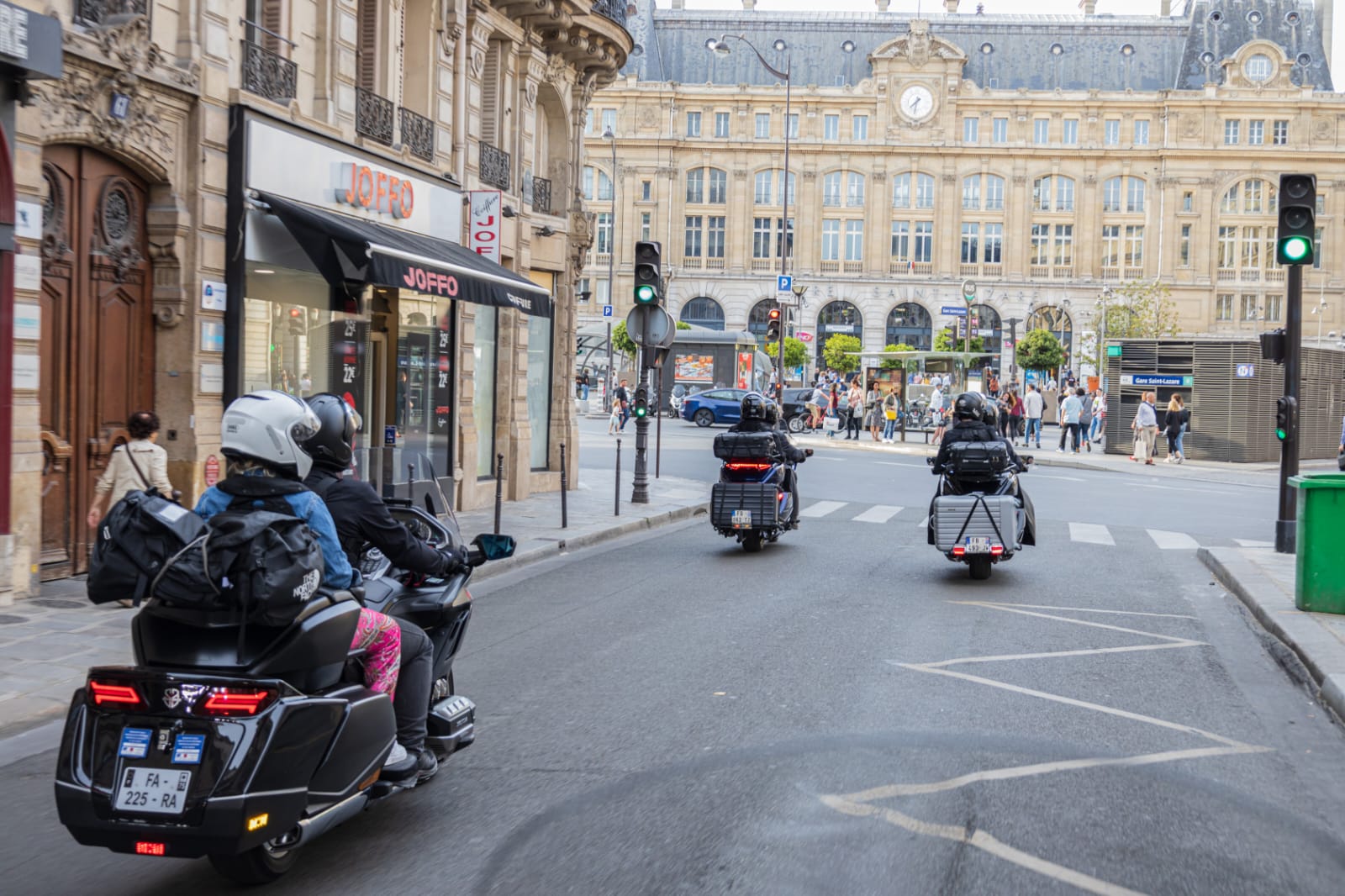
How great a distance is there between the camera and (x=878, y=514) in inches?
736

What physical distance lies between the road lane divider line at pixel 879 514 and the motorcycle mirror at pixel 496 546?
1294cm

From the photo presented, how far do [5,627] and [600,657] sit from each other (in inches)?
150

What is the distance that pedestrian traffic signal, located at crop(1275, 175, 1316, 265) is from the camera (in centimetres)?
1327

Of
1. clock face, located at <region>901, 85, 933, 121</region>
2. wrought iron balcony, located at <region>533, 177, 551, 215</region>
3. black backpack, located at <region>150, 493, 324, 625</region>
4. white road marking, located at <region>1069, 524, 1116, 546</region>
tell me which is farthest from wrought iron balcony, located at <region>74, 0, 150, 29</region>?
clock face, located at <region>901, 85, 933, 121</region>

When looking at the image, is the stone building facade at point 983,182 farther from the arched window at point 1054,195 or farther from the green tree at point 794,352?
the green tree at point 794,352

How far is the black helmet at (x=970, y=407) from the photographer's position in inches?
482

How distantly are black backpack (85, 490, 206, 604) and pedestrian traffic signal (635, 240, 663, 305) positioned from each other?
1345cm

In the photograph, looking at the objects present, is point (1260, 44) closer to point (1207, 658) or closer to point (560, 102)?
point (560, 102)

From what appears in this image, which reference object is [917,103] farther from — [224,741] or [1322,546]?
[224,741]

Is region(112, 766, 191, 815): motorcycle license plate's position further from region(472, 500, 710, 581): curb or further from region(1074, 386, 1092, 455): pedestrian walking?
region(1074, 386, 1092, 455): pedestrian walking

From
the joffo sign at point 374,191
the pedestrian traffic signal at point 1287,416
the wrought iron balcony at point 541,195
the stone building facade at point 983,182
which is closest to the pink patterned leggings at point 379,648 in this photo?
the joffo sign at point 374,191

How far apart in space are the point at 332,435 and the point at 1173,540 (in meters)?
13.8

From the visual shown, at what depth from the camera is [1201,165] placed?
77625mm

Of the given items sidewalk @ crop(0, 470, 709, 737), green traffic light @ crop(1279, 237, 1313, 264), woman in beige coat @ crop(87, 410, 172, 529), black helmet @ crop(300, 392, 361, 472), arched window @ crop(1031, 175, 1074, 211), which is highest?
arched window @ crop(1031, 175, 1074, 211)
